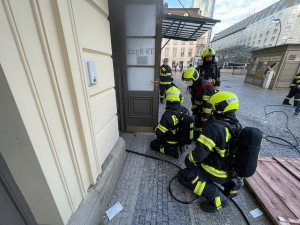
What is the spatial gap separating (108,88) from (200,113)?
2.33 metres

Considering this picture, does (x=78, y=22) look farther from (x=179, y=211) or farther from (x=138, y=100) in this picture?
(x=179, y=211)

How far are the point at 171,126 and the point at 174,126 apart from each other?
2.4 inches

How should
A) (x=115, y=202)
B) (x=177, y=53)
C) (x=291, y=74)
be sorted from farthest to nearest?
(x=177, y=53) < (x=291, y=74) < (x=115, y=202)

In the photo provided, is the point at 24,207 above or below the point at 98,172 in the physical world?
above

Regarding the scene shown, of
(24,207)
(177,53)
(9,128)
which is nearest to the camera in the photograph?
(9,128)

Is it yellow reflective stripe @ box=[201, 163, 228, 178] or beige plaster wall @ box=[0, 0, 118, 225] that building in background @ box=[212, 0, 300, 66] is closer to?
yellow reflective stripe @ box=[201, 163, 228, 178]

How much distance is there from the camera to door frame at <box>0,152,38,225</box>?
3.17ft

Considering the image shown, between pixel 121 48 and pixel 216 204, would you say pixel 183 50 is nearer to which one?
pixel 121 48

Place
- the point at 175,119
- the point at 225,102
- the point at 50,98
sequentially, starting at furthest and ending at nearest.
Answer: the point at 175,119, the point at 225,102, the point at 50,98

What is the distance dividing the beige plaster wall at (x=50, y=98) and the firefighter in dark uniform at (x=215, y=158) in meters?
1.31

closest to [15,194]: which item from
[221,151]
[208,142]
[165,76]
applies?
[208,142]

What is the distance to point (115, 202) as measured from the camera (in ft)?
6.45

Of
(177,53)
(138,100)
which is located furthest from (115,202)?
(177,53)

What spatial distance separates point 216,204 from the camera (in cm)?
178
